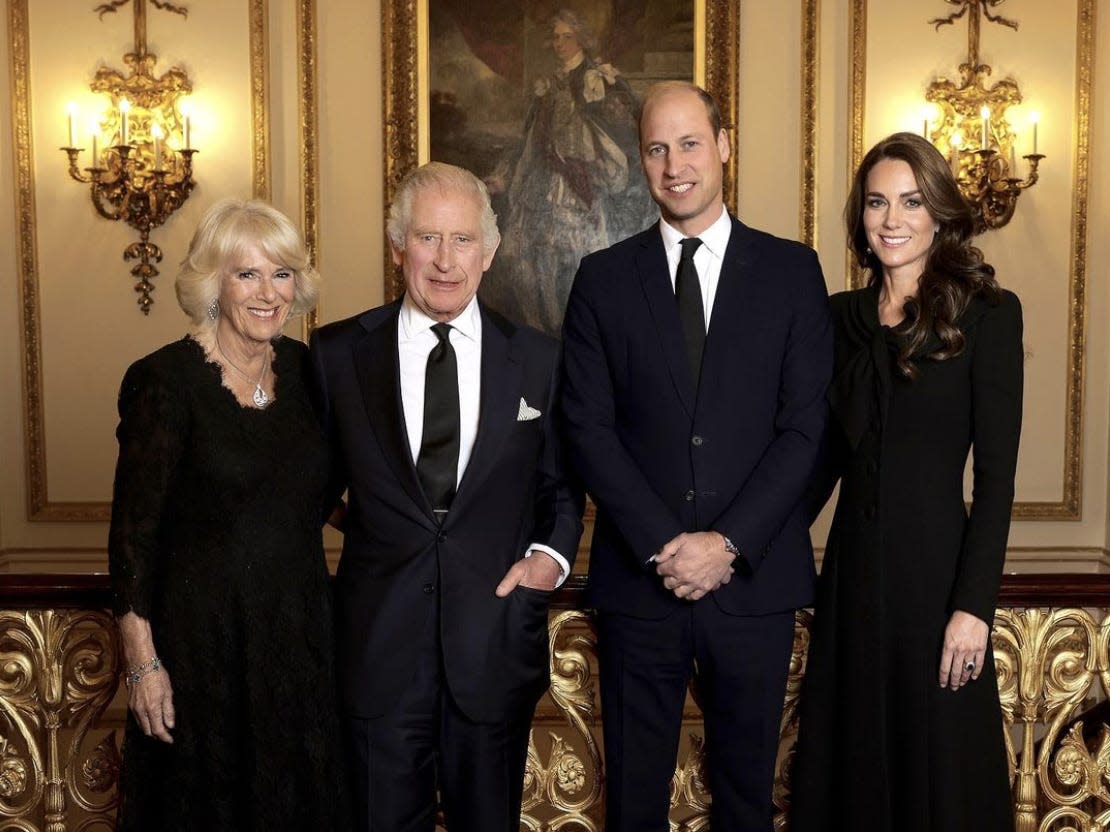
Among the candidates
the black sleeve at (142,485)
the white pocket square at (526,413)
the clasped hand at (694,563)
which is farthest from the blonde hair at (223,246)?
the clasped hand at (694,563)

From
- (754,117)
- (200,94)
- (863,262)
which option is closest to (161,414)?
(863,262)

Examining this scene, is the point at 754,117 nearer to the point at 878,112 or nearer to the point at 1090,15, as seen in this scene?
the point at 878,112

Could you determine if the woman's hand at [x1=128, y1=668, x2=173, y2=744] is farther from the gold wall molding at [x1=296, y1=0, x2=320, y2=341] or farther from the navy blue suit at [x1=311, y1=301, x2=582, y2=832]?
the gold wall molding at [x1=296, y1=0, x2=320, y2=341]

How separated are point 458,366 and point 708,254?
653 mm

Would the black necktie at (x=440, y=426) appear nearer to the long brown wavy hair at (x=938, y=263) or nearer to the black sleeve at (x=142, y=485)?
the black sleeve at (x=142, y=485)

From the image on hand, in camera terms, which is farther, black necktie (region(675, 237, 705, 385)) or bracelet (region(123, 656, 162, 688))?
black necktie (region(675, 237, 705, 385))

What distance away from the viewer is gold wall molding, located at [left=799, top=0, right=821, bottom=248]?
242 inches

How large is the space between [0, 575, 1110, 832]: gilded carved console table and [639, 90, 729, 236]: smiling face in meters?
0.96

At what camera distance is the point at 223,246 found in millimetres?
Answer: 2580

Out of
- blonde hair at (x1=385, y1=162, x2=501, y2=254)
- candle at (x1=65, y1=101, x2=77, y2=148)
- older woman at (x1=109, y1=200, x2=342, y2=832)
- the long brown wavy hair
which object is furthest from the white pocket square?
candle at (x1=65, y1=101, x2=77, y2=148)

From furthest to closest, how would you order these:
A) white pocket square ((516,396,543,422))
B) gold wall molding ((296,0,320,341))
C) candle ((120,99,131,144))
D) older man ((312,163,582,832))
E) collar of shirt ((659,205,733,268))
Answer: gold wall molding ((296,0,320,341)) < candle ((120,99,131,144)) < collar of shirt ((659,205,733,268)) < white pocket square ((516,396,543,422)) < older man ((312,163,582,832))

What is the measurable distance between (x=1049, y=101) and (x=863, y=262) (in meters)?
4.04

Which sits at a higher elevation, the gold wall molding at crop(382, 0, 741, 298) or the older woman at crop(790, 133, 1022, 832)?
the gold wall molding at crop(382, 0, 741, 298)

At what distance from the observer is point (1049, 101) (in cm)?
617
